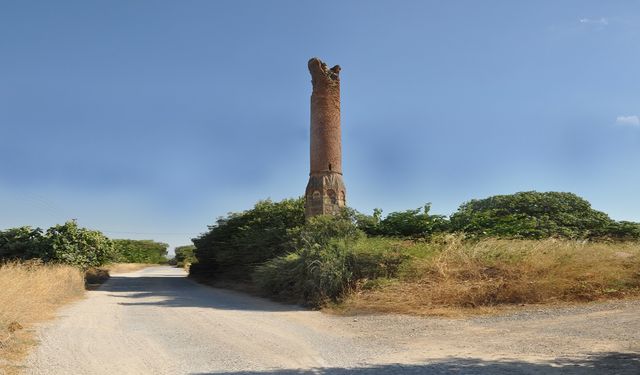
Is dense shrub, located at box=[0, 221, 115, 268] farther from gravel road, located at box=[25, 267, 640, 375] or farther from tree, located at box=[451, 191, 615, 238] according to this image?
tree, located at box=[451, 191, 615, 238]

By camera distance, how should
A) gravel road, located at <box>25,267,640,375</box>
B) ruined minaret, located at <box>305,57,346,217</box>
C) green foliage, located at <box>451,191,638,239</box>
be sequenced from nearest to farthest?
gravel road, located at <box>25,267,640,375</box>, green foliage, located at <box>451,191,638,239</box>, ruined minaret, located at <box>305,57,346,217</box>

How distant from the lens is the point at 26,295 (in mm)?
11164

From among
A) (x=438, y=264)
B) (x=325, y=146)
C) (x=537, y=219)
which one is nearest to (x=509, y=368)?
(x=438, y=264)

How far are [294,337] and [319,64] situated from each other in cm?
1337

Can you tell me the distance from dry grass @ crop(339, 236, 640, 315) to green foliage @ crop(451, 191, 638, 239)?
306cm

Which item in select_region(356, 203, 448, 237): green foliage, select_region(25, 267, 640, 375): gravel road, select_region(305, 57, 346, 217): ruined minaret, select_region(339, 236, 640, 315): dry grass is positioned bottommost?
select_region(25, 267, 640, 375): gravel road

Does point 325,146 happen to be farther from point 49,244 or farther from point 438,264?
point 49,244

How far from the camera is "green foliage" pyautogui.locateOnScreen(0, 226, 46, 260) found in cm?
2223

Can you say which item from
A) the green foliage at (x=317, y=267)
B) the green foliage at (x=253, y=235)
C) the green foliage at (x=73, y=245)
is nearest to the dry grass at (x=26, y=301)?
the green foliage at (x=73, y=245)

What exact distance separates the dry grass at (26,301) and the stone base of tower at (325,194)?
876cm

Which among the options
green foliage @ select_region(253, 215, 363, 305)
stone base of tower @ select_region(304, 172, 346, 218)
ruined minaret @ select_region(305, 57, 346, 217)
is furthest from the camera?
ruined minaret @ select_region(305, 57, 346, 217)

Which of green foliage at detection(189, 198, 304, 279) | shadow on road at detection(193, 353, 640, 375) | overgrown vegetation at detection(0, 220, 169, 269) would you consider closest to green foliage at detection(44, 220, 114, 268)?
overgrown vegetation at detection(0, 220, 169, 269)

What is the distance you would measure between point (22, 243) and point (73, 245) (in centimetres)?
233

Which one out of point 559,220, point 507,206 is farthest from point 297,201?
point 507,206
